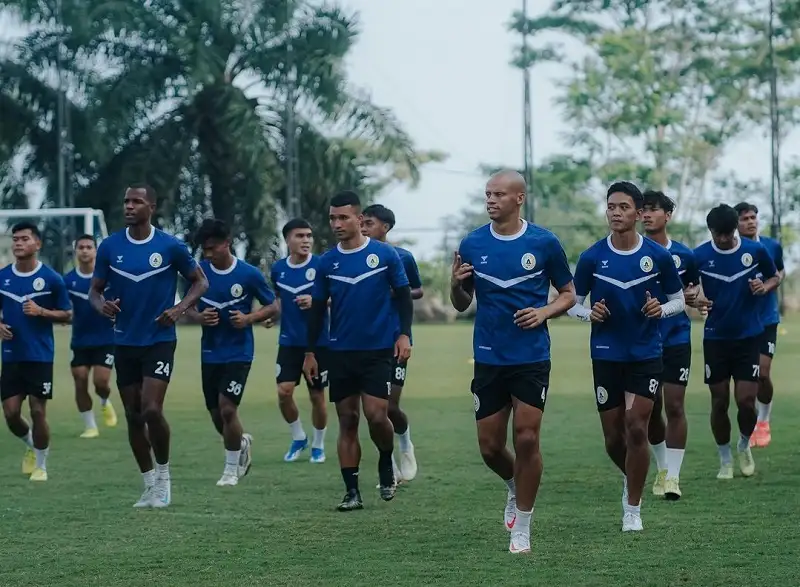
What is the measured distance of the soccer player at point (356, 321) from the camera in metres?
10.5

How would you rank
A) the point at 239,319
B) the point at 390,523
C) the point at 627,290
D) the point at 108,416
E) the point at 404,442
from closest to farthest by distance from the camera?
the point at 627,290 < the point at 390,523 < the point at 239,319 < the point at 404,442 < the point at 108,416

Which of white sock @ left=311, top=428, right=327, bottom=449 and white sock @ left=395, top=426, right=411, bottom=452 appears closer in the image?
white sock @ left=395, top=426, right=411, bottom=452

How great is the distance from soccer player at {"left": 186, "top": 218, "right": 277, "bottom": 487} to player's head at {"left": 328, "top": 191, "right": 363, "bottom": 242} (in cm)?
184

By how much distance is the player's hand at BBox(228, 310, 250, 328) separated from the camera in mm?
12102

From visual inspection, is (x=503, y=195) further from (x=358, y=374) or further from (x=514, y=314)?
(x=358, y=374)

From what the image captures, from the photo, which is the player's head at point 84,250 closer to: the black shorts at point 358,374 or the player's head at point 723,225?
the black shorts at point 358,374

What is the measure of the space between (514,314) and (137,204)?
10.4 feet

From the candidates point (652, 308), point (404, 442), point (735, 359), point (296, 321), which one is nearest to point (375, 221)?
point (296, 321)

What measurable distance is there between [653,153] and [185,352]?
2263 centimetres

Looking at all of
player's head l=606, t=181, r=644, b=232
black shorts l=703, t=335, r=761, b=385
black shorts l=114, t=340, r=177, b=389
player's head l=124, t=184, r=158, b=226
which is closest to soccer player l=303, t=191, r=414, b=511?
black shorts l=114, t=340, r=177, b=389

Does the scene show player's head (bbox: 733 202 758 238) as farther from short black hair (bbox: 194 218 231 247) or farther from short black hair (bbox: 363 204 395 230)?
short black hair (bbox: 194 218 231 247)

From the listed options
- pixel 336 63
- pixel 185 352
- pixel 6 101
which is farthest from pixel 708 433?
pixel 6 101

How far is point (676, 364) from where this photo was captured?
10969 millimetres

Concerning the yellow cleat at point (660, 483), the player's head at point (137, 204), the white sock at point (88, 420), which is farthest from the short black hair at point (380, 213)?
the white sock at point (88, 420)
